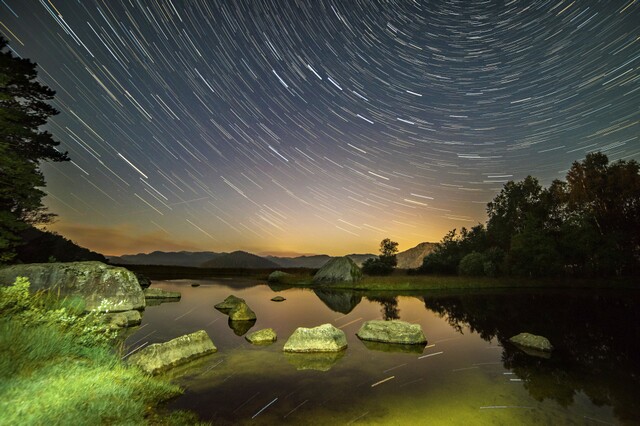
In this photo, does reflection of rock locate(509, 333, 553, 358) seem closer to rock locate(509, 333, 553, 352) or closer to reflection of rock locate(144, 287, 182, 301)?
rock locate(509, 333, 553, 352)

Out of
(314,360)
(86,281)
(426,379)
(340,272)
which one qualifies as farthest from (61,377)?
(340,272)

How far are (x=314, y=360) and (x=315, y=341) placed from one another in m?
1.27

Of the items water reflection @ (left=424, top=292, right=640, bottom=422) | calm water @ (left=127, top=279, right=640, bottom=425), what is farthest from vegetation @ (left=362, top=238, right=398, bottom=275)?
calm water @ (left=127, top=279, right=640, bottom=425)

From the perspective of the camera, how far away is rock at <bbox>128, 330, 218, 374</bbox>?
9156 mm

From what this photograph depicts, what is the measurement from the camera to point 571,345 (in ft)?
42.7

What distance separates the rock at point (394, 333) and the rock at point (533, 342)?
421 centimetres

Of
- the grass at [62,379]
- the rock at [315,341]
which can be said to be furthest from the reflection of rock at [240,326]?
A: the grass at [62,379]

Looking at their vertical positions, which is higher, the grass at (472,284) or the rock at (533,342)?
the grass at (472,284)

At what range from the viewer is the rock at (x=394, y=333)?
13.4 m

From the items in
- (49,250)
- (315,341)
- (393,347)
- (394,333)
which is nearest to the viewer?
(315,341)

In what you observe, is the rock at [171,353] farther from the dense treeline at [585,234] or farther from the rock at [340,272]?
the dense treeline at [585,234]

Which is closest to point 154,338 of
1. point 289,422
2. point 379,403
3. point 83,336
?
point 83,336

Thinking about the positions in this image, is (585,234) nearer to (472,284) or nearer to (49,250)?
(472,284)

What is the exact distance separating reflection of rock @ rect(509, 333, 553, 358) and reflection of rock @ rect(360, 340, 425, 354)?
4.34 metres
